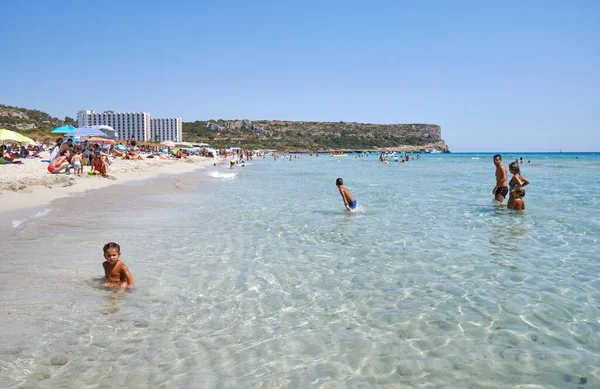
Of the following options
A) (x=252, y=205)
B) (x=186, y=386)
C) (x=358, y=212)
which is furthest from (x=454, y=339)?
(x=252, y=205)

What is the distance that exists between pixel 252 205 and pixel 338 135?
155908 millimetres

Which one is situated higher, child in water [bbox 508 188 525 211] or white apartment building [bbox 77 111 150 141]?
white apartment building [bbox 77 111 150 141]

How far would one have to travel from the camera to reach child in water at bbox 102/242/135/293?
16.0 ft

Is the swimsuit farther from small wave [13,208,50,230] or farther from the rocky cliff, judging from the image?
the rocky cliff

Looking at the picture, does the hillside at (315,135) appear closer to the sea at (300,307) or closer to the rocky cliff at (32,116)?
the rocky cliff at (32,116)

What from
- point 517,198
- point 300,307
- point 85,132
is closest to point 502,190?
point 517,198

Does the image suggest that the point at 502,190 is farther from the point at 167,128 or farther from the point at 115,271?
the point at 167,128

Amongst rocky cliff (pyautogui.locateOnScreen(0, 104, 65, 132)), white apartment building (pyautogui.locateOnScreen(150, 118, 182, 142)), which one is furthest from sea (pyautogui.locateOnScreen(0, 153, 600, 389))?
white apartment building (pyautogui.locateOnScreen(150, 118, 182, 142))

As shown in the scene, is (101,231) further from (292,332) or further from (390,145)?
(390,145)

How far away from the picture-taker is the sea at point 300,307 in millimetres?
3156

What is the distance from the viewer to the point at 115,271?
16.2ft

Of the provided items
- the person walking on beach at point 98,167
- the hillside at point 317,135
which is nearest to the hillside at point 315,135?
the hillside at point 317,135

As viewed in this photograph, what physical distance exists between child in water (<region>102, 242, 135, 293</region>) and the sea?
0.15 m

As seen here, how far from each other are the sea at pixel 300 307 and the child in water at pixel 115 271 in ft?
0.49
